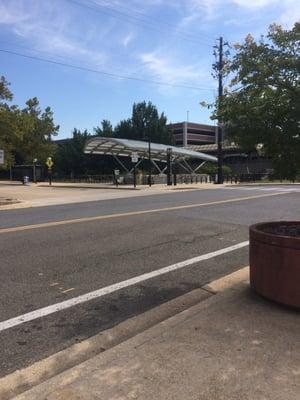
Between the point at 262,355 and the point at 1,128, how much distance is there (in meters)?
23.3

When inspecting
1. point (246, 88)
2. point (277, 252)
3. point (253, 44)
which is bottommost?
point (277, 252)

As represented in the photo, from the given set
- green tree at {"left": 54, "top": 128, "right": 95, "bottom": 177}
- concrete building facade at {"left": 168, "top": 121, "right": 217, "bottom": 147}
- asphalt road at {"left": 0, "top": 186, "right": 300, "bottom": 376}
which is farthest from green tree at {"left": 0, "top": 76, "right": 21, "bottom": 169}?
concrete building facade at {"left": 168, "top": 121, "right": 217, "bottom": 147}

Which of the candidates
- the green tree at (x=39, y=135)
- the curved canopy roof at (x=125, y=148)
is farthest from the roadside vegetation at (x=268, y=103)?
the green tree at (x=39, y=135)

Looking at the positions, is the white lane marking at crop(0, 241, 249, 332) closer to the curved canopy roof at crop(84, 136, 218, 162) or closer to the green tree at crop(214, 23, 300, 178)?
the green tree at crop(214, 23, 300, 178)

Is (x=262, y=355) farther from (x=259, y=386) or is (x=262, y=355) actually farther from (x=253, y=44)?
(x=253, y=44)

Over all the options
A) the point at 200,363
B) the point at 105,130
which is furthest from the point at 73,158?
the point at 200,363

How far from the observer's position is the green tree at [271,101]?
5.78 meters

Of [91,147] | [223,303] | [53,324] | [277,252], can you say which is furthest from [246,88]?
[91,147]

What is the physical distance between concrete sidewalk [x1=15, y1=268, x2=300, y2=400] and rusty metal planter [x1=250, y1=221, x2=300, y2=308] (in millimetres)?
184

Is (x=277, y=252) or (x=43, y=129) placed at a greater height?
(x=43, y=129)

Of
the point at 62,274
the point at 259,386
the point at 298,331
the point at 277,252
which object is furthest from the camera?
the point at 62,274

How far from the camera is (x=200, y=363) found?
12.8 feet

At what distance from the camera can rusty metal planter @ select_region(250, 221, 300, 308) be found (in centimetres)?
508

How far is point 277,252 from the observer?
5.20 m
